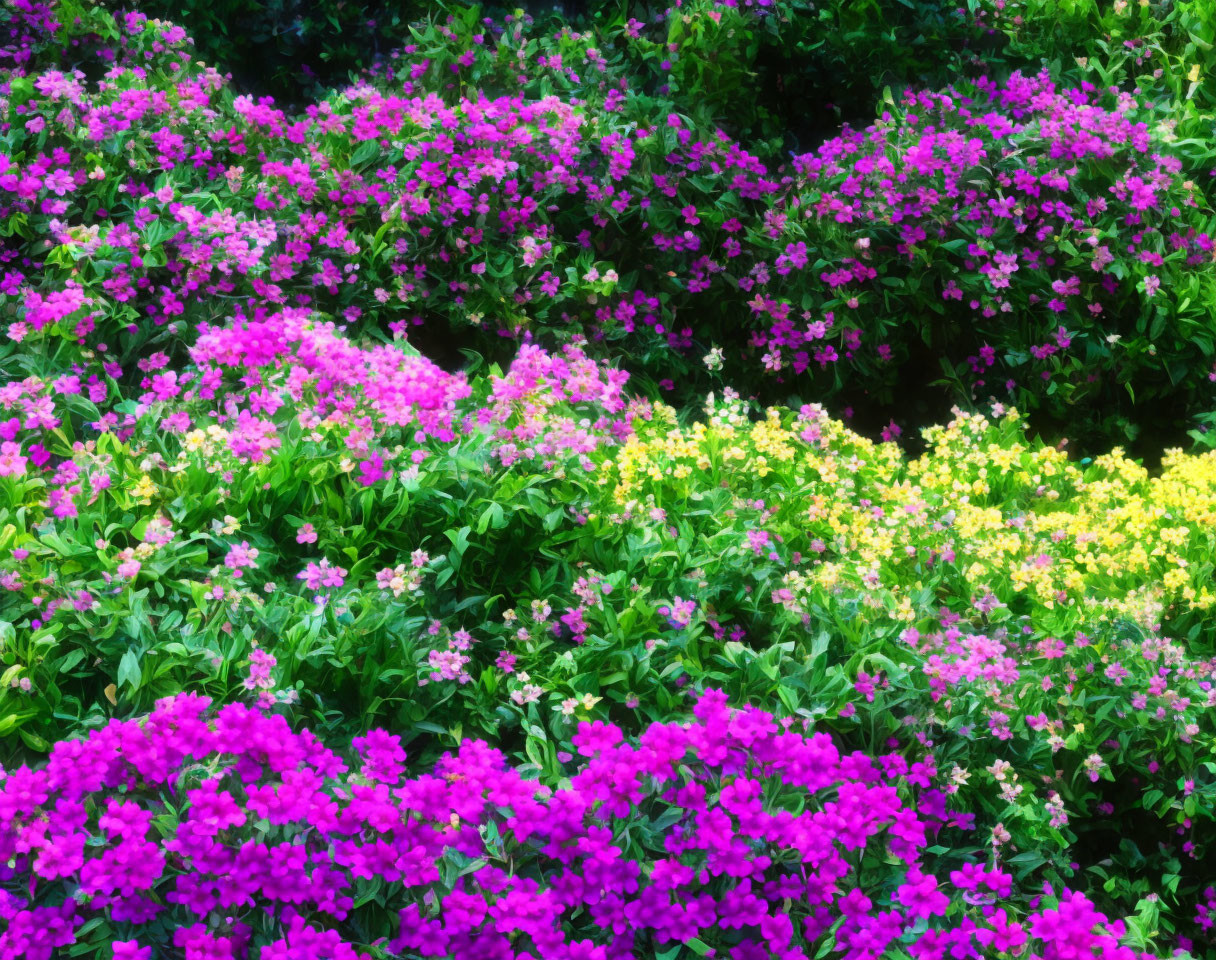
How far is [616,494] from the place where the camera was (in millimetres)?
4098

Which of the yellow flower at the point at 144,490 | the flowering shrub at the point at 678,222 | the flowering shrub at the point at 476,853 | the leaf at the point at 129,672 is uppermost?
the flowering shrub at the point at 678,222

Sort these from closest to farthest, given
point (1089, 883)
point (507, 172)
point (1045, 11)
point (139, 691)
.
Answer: point (139, 691) → point (1089, 883) → point (507, 172) → point (1045, 11)

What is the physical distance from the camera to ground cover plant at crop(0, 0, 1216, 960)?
2891 millimetres

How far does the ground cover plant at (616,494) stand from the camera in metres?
2.89

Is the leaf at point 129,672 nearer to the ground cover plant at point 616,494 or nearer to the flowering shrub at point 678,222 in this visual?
the ground cover plant at point 616,494

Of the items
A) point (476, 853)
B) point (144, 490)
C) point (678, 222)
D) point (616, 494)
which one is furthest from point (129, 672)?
point (678, 222)

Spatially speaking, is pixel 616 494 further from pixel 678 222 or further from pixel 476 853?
pixel 678 222

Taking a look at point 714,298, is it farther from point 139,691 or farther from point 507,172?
point 139,691

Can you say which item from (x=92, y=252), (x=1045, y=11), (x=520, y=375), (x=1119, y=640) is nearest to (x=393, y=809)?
(x=520, y=375)

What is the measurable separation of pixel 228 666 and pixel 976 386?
4664 millimetres

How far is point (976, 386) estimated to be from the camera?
656 centimetres

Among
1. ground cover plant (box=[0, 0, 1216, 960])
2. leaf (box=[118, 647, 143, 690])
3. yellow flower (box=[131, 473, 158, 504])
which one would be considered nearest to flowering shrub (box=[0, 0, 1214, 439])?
ground cover plant (box=[0, 0, 1216, 960])

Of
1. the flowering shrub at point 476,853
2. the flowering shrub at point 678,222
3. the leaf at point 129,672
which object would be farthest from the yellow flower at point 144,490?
the flowering shrub at point 678,222

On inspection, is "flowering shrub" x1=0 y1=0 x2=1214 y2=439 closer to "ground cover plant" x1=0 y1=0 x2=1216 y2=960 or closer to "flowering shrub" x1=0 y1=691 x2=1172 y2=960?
"ground cover plant" x1=0 y1=0 x2=1216 y2=960
